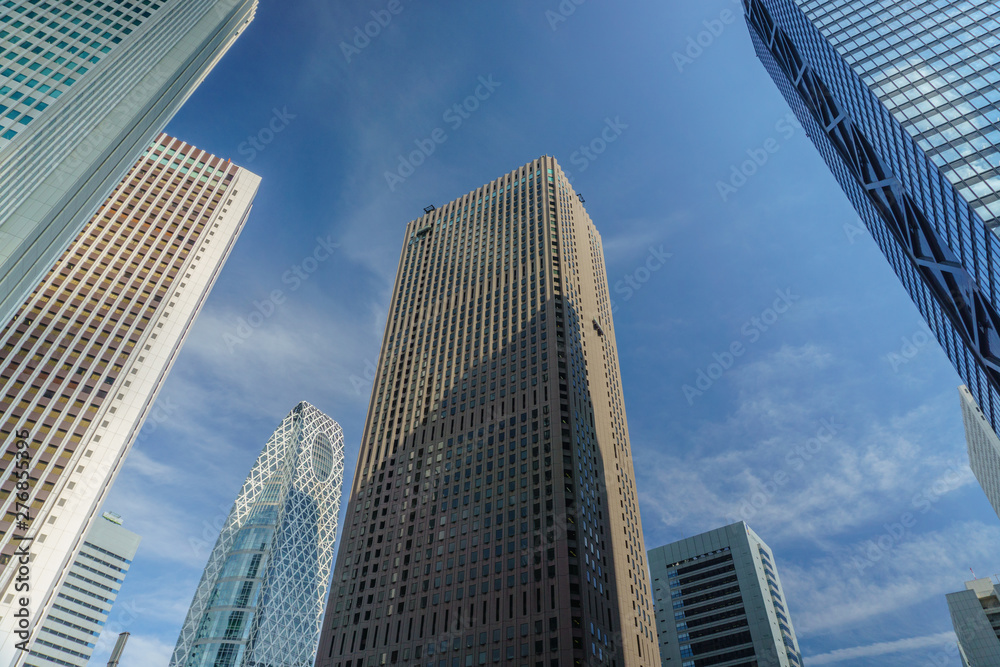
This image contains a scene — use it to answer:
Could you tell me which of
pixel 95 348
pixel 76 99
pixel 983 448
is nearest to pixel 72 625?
pixel 95 348

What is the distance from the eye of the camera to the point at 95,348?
326 ft

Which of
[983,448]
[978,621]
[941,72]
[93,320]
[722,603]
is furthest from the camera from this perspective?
[983,448]

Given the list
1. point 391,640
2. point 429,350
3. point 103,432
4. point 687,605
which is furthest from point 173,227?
point 687,605

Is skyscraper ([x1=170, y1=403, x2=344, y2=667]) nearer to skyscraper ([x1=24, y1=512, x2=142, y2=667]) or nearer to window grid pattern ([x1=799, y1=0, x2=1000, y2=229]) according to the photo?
skyscraper ([x1=24, y1=512, x2=142, y2=667])

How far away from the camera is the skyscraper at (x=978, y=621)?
468 ft

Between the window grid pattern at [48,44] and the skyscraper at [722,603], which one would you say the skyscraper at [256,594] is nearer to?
the skyscraper at [722,603]

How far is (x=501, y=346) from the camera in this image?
367ft

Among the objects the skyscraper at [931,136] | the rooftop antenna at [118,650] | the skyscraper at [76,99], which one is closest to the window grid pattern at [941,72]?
the skyscraper at [931,136]

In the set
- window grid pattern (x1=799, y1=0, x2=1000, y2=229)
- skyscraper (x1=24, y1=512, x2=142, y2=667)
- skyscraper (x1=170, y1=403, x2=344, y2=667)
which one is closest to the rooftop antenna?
window grid pattern (x1=799, y1=0, x2=1000, y2=229)

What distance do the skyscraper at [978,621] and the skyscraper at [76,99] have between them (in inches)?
7921

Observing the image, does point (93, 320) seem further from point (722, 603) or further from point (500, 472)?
point (722, 603)

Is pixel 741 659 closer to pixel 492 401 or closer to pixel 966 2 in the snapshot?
pixel 492 401

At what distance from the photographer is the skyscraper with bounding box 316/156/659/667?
8031 cm

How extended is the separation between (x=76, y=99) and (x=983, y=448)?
20500 centimetres
